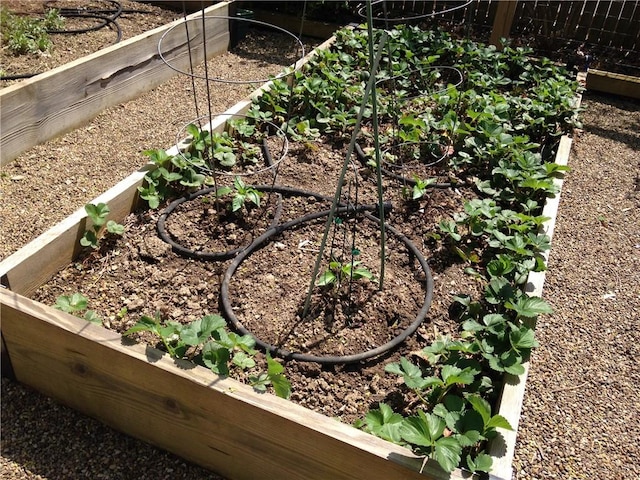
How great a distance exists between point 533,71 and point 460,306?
2.65 meters

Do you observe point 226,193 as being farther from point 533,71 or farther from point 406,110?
point 533,71

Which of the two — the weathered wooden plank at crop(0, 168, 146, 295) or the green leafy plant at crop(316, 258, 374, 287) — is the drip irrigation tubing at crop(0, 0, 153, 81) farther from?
the green leafy plant at crop(316, 258, 374, 287)

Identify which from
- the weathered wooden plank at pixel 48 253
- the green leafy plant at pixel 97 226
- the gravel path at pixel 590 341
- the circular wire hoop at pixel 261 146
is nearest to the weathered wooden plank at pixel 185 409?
the weathered wooden plank at pixel 48 253

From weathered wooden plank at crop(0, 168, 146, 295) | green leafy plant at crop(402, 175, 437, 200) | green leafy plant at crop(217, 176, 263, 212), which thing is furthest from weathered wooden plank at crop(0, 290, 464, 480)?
green leafy plant at crop(402, 175, 437, 200)

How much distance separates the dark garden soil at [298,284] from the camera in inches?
86.7

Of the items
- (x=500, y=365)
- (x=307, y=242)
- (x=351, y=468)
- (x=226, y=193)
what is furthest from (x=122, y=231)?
(x=500, y=365)

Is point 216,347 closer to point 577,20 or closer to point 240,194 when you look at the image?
point 240,194

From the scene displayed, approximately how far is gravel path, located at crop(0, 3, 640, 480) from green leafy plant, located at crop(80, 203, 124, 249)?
562 millimetres

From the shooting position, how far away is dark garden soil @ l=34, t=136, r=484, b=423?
7.23 feet

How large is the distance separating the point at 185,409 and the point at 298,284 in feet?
2.72

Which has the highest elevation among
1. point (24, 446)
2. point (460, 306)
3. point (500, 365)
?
point (500, 365)

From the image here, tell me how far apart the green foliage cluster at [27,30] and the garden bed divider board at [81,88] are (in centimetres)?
91

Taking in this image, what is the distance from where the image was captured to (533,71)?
435 centimetres

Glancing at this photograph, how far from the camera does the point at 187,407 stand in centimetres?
185
